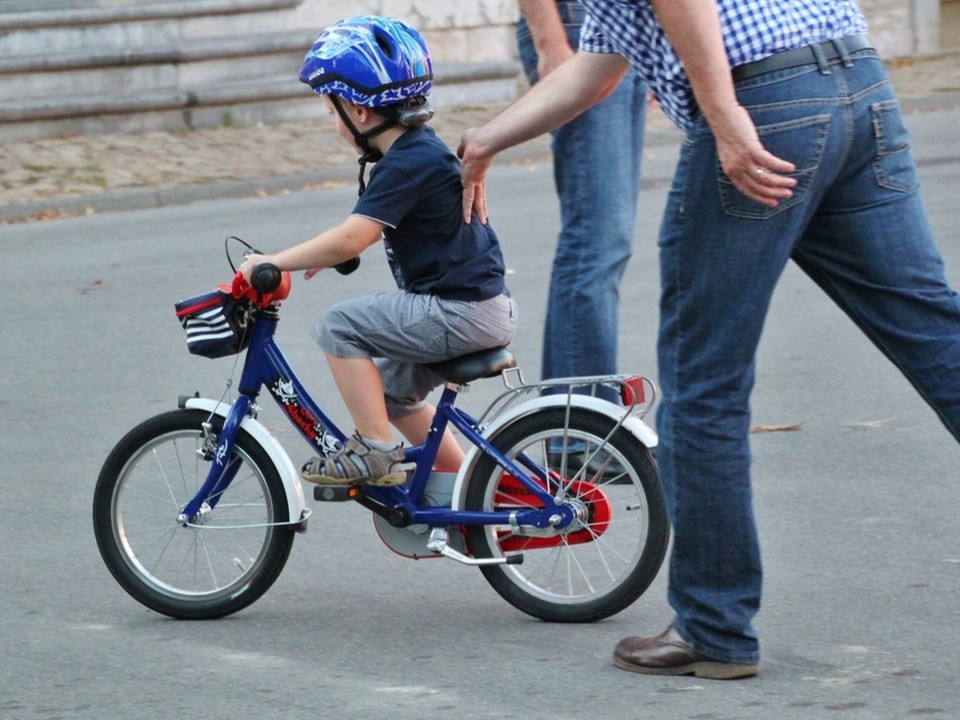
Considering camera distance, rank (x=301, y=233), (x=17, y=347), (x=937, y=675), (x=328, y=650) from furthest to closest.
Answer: (x=301, y=233), (x=17, y=347), (x=328, y=650), (x=937, y=675)

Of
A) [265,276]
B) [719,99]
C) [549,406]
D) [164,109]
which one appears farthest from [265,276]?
[164,109]

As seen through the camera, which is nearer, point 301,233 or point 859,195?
point 859,195

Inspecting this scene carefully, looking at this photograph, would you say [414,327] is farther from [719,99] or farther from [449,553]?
[719,99]

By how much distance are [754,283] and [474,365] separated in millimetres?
930

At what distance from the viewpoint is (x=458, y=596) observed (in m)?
4.50

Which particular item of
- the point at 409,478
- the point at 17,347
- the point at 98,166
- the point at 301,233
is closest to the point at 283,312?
the point at 17,347

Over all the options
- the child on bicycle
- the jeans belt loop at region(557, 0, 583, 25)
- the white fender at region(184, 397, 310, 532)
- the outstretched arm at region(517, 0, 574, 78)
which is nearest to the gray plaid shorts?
the child on bicycle

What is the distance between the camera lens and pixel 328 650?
4.13 metres

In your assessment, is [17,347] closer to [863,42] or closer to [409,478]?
[409,478]

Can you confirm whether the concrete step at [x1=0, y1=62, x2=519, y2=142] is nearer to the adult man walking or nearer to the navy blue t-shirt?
the navy blue t-shirt

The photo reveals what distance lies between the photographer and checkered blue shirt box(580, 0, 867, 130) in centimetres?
340

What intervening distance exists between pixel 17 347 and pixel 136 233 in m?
3.37

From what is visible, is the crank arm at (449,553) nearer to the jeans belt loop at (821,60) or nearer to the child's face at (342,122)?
the child's face at (342,122)

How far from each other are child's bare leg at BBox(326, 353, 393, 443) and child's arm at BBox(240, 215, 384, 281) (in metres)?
0.25
